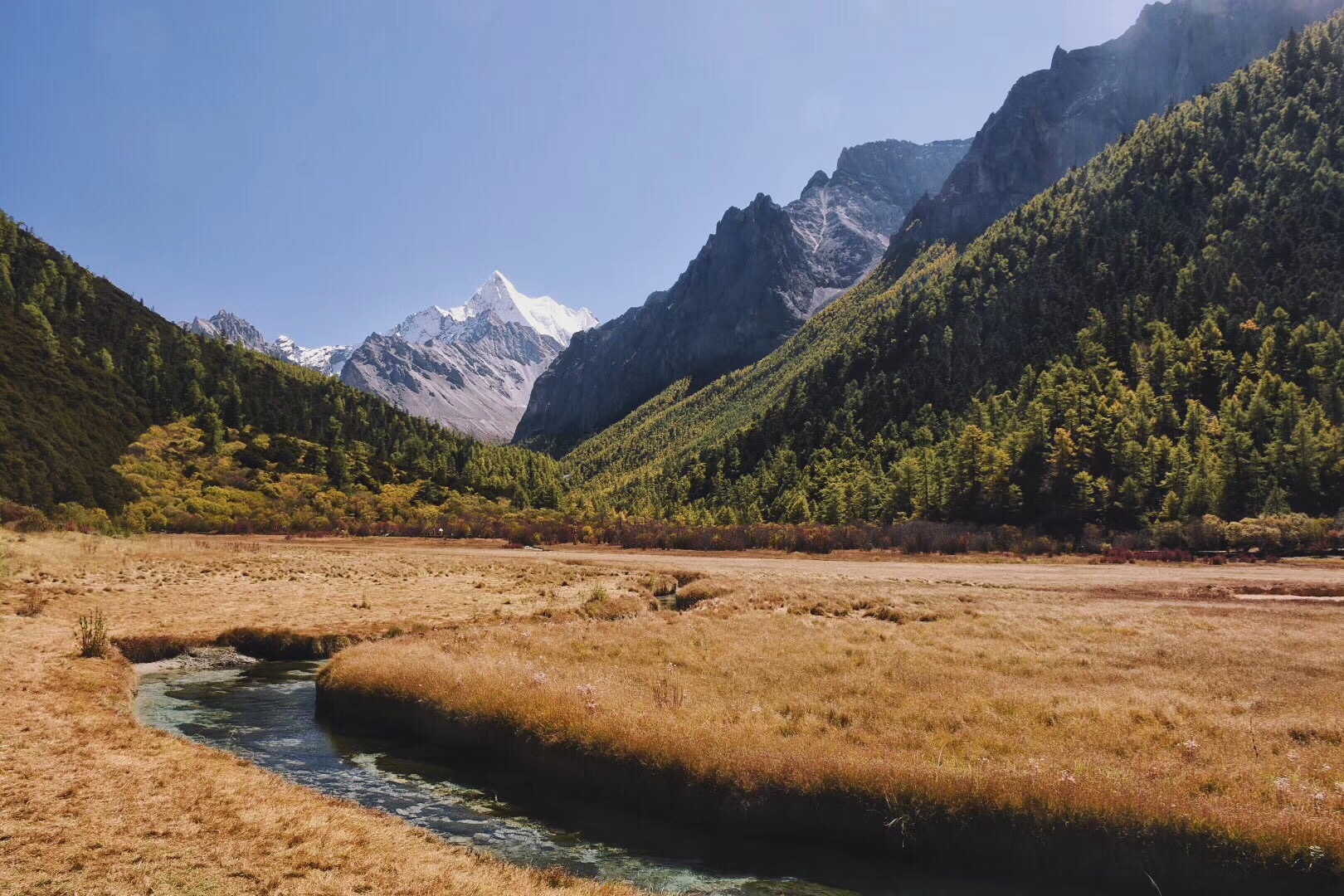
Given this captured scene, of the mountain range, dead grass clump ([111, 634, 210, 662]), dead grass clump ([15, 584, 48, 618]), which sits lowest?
dead grass clump ([111, 634, 210, 662])

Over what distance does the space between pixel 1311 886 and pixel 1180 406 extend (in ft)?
490

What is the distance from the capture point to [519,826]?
14617 millimetres

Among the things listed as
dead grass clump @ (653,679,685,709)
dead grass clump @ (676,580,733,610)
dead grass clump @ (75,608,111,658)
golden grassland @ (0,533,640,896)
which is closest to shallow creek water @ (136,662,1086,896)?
golden grassland @ (0,533,640,896)

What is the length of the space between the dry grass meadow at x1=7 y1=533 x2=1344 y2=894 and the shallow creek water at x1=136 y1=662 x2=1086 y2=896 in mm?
1405

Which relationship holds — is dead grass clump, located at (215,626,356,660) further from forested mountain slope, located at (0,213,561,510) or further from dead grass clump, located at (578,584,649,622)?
forested mountain slope, located at (0,213,561,510)

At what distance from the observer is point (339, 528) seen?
11988 cm

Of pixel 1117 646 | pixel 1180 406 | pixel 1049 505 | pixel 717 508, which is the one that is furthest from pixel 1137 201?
pixel 1117 646

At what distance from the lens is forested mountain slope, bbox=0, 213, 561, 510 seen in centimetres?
9950

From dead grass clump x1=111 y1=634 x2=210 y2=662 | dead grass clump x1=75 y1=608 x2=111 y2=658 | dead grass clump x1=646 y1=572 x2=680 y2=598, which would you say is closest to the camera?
dead grass clump x1=75 y1=608 x2=111 y2=658

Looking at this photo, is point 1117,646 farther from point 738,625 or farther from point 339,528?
point 339,528

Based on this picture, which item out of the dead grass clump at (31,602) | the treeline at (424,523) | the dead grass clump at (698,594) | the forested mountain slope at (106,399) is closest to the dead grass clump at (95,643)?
the dead grass clump at (31,602)

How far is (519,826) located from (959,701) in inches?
495

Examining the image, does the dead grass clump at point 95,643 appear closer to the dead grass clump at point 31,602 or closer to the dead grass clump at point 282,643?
the dead grass clump at point 31,602

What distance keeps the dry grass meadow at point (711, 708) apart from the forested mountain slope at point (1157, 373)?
72.7 m
